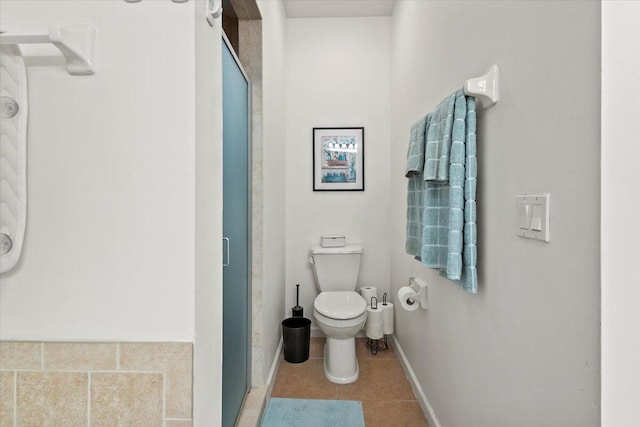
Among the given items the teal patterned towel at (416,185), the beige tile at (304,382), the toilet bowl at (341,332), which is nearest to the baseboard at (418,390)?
the toilet bowl at (341,332)

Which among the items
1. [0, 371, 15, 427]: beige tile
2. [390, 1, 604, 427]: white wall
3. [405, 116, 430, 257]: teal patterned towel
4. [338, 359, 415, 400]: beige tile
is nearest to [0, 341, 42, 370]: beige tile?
[0, 371, 15, 427]: beige tile

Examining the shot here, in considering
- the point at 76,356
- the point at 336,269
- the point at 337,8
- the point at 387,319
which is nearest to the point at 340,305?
the point at 336,269

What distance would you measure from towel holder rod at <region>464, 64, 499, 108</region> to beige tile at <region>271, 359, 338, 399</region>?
1.78 meters

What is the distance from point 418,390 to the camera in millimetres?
1880

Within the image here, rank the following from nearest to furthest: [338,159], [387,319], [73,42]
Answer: [73,42]
[387,319]
[338,159]

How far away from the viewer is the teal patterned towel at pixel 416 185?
1.54 meters

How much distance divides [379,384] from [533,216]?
1.65 m

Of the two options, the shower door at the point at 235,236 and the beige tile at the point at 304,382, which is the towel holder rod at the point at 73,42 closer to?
the shower door at the point at 235,236

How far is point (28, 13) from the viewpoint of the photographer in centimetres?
65

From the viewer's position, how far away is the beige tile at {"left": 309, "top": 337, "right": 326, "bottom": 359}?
8.13 feet

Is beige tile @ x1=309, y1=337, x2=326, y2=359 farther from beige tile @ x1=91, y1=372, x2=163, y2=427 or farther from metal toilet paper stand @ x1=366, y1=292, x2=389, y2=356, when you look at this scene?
beige tile @ x1=91, y1=372, x2=163, y2=427

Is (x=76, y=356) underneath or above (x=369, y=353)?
above

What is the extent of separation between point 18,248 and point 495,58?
1.34 metres

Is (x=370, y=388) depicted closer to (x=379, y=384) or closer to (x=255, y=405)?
(x=379, y=384)
